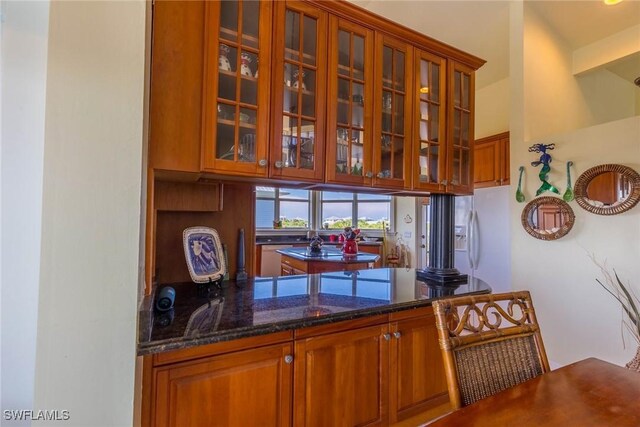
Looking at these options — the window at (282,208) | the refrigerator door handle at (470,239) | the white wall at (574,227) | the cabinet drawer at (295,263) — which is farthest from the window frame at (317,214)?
the white wall at (574,227)

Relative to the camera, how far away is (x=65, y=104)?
83cm

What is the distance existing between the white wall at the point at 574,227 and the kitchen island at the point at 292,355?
1170 mm

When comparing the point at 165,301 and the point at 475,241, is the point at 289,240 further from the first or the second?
the point at 165,301

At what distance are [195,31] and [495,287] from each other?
3365 millimetres

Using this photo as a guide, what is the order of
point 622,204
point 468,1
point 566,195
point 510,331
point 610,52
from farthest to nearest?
point 610,52
point 468,1
point 566,195
point 622,204
point 510,331

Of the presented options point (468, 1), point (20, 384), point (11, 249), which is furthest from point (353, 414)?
point (468, 1)

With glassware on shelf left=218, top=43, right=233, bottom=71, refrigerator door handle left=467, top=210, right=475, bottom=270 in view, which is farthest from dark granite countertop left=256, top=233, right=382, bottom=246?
glassware on shelf left=218, top=43, right=233, bottom=71

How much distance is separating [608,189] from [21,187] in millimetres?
3278

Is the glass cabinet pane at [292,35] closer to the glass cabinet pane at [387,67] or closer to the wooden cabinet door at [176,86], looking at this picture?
the wooden cabinet door at [176,86]

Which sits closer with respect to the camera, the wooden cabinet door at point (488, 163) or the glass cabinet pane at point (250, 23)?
the glass cabinet pane at point (250, 23)

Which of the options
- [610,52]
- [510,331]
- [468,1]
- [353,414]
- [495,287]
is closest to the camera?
[510,331]

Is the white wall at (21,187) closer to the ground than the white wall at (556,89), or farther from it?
closer to the ground

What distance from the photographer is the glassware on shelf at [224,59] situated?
1.36 metres

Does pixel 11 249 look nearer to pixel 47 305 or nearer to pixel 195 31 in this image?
pixel 47 305
